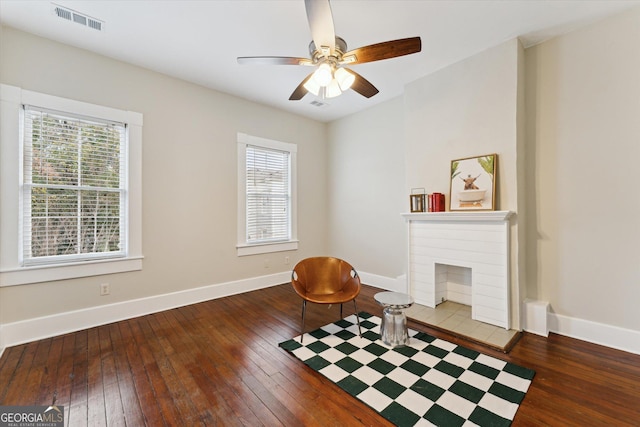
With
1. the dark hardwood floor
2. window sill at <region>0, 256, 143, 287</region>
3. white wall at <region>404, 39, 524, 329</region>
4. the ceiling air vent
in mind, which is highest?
the ceiling air vent

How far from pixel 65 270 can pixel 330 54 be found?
11.1ft

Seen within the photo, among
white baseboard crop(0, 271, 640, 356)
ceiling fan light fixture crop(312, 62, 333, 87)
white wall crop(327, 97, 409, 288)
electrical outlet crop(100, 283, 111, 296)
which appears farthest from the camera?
white wall crop(327, 97, 409, 288)

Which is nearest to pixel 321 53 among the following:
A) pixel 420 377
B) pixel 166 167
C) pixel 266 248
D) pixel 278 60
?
pixel 278 60

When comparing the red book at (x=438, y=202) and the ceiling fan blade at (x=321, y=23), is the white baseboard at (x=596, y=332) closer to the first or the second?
the red book at (x=438, y=202)

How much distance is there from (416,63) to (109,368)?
4360 mm

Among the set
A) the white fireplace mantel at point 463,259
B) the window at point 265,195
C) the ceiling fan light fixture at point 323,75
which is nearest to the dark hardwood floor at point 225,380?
the white fireplace mantel at point 463,259

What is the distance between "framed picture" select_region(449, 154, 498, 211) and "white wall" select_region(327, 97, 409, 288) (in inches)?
27.7

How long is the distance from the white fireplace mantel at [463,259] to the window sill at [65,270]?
3.52 meters

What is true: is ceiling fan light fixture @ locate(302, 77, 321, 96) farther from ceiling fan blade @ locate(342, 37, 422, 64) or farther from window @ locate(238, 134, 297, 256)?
window @ locate(238, 134, 297, 256)

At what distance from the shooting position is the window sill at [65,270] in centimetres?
253

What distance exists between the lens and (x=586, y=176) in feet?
8.55

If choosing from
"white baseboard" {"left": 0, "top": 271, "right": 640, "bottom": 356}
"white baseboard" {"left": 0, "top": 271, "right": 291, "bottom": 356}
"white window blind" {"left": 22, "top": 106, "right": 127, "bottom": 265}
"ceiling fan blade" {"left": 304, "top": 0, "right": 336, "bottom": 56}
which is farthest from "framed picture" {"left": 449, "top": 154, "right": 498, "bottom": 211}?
"white window blind" {"left": 22, "top": 106, "right": 127, "bottom": 265}

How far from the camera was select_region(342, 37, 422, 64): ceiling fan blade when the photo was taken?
190 centimetres

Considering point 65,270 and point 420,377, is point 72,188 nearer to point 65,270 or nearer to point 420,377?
point 65,270
